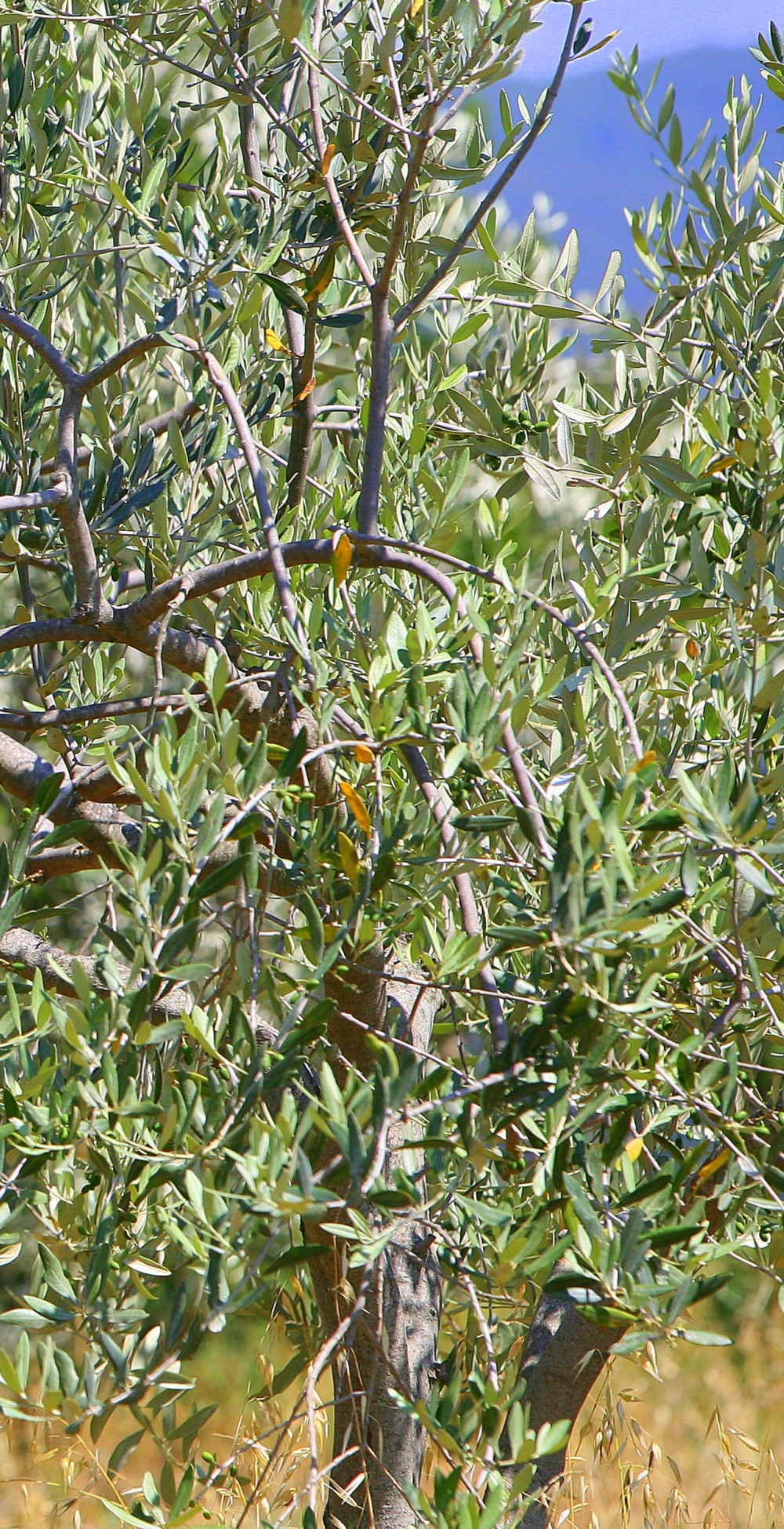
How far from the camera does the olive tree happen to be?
809 millimetres

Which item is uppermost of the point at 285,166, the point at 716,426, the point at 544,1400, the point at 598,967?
the point at 285,166

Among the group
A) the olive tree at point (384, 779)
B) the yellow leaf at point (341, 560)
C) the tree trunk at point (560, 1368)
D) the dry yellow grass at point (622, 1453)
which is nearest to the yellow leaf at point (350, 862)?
the olive tree at point (384, 779)

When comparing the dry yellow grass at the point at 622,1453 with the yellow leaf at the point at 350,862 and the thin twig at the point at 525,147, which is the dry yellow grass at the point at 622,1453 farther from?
the thin twig at the point at 525,147

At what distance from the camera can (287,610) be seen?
3.41ft

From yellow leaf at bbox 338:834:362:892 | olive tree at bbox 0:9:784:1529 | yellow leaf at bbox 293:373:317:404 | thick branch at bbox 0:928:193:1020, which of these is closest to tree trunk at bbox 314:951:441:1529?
Answer: olive tree at bbox 0:9:784:1529

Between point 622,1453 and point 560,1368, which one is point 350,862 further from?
point 622,1453

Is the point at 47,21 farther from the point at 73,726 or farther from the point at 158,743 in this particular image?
the point at 158,743

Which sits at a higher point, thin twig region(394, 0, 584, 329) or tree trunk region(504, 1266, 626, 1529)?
thin twig region(394, 0, 584, 329)

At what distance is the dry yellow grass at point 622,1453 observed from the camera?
180 cm

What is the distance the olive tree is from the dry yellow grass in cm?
17

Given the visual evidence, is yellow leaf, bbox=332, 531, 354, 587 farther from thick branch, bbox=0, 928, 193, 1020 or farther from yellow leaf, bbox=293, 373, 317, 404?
thick branch, bbox=0, 928, 193, 1020

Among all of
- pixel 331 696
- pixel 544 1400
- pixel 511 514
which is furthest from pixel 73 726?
pixel 544 1400

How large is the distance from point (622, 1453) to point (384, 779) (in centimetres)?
116

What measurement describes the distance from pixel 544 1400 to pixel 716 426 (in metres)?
1.17
